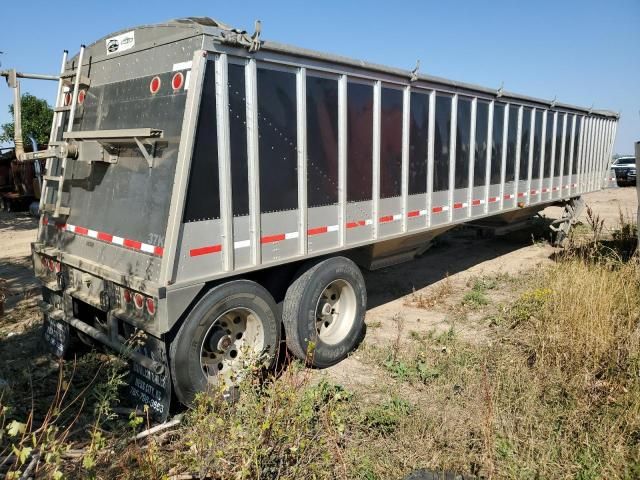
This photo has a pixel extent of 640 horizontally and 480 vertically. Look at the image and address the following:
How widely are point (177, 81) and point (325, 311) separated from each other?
8.89 feet

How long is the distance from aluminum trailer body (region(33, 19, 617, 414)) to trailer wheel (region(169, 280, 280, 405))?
31mm

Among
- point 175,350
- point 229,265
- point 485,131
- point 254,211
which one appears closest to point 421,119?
point 485,131

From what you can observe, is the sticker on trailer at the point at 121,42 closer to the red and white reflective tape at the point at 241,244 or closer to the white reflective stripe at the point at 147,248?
the white reflective stripe at the point at 147,248

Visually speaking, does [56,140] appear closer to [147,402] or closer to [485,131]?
[147,402]

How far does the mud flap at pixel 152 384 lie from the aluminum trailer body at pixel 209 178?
17 mm

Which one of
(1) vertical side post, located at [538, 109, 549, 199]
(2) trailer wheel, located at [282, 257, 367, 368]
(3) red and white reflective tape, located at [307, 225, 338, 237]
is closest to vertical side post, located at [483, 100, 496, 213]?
(1) vertical side post, located at [538, 109, 549, 199]

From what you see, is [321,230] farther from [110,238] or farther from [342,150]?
[110,238]

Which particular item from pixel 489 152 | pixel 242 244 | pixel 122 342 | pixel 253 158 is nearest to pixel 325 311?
pixel 242 244

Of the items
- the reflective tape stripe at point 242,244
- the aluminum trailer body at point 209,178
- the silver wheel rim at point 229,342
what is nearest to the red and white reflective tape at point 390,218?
the aluminum trailer body at point 209,178

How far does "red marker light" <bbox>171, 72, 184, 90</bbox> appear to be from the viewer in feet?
12.3

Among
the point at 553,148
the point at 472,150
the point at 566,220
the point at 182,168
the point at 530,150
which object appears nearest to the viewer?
the point at 182,168

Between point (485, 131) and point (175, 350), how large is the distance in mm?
5679

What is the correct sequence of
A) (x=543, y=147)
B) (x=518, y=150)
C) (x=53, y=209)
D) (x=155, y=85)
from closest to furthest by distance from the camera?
(x=155, y=85)
(x=53, y=209)
(x=518, y=150)
(x=543, y=147)

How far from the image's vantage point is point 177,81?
12.5 ft
